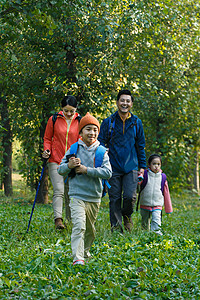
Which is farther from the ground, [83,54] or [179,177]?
[83,54]

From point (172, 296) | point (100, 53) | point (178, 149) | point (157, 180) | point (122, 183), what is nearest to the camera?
point (172, 296)

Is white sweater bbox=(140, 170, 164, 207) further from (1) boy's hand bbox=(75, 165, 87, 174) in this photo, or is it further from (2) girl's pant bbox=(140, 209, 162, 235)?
(1) boy's hand bbox=(75, 165, 87, 174)

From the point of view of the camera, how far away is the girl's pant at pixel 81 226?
4.77 meters

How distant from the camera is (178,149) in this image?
51.6ft

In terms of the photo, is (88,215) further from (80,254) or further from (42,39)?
(42,39)

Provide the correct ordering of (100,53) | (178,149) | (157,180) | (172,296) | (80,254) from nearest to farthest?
(172,296) < (80,254) < (157,180) < (100,53) < (178,149)

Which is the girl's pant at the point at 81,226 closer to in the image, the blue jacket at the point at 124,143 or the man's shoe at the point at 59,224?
the blue jacket at the point at 124,143

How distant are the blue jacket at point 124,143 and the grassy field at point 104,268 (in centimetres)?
110

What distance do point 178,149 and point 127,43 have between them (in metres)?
6.04

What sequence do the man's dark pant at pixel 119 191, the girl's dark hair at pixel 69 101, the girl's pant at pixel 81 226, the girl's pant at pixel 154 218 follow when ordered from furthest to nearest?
1. the girl's pant at pixel 154 218
2. the girl's dark hair at pixel 69 101
3. the man's dark pant at pixel 119 191
4. the girl's pant at pixel 81 226

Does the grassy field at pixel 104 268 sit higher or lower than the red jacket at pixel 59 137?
lower

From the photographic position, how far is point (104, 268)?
15.7ft

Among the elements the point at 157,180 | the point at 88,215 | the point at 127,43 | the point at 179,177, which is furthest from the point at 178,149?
the point at 88,215

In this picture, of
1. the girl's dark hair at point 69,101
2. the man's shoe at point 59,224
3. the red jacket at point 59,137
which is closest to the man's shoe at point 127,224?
the man's shoe at point 59,224
